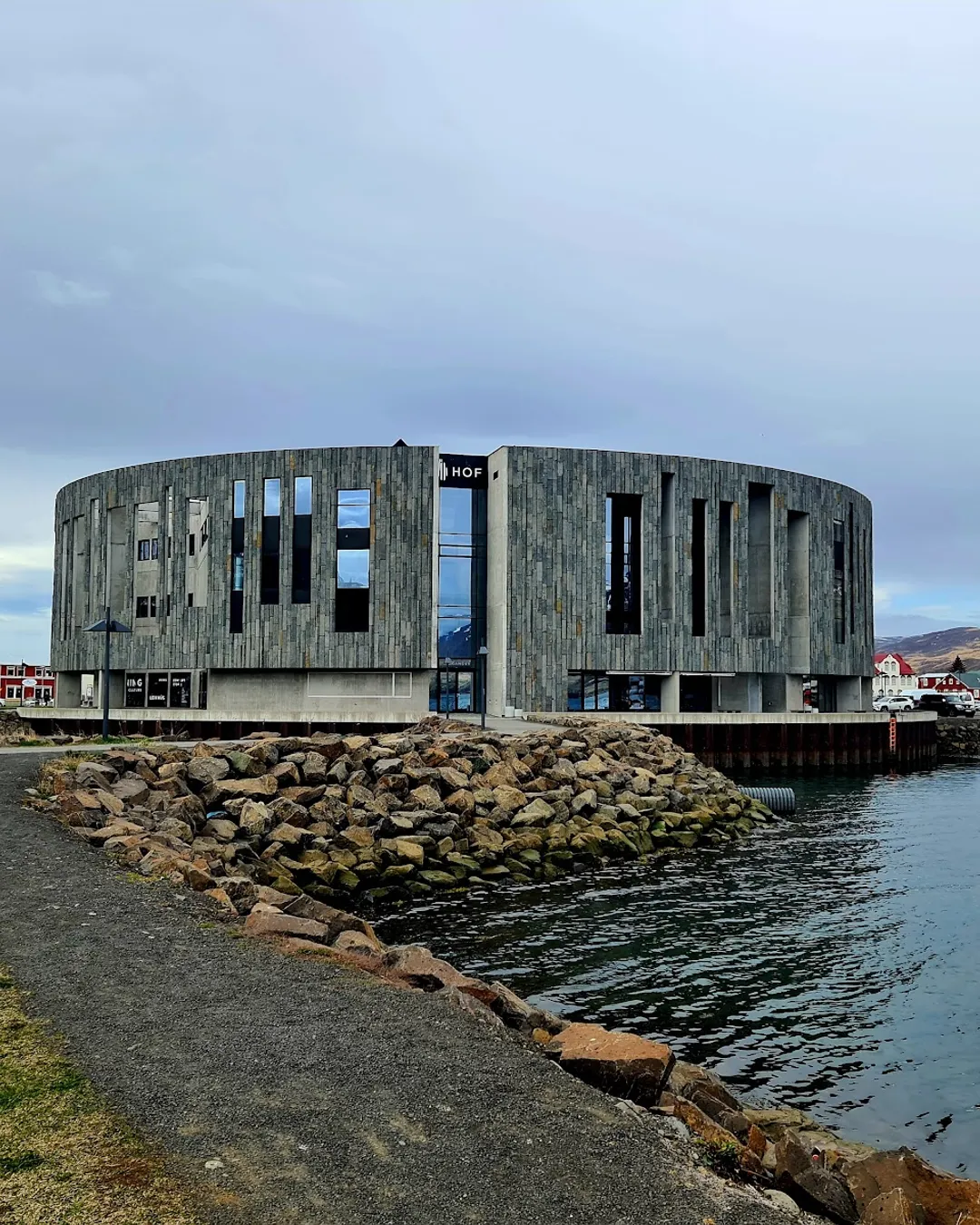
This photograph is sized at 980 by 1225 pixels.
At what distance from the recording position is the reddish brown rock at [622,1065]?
7.07 metres

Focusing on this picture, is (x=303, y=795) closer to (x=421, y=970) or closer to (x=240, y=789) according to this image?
(x=240, y=789)

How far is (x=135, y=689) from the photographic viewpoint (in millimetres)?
60844

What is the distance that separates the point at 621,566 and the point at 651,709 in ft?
27.0

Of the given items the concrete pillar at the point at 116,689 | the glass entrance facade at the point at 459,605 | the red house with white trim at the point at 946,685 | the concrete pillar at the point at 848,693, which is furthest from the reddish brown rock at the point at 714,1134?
the red house with white trim at the point at 946,685

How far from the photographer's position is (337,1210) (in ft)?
16.0

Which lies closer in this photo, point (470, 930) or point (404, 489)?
point (470, 930)

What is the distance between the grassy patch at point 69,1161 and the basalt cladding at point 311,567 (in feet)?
157

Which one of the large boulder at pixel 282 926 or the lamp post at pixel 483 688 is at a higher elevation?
the lamp post at pixel 483 688

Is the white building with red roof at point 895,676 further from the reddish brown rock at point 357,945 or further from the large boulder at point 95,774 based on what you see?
the reddish brown rock at point 357,945

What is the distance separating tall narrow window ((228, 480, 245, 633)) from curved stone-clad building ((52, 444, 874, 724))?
0.09m

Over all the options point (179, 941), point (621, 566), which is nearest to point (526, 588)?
point (621, 566)

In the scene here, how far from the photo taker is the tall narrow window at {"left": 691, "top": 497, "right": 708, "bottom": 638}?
190ft

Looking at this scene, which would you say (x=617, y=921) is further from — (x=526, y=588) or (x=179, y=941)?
(x=526, y=588)

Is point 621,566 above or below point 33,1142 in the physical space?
above
